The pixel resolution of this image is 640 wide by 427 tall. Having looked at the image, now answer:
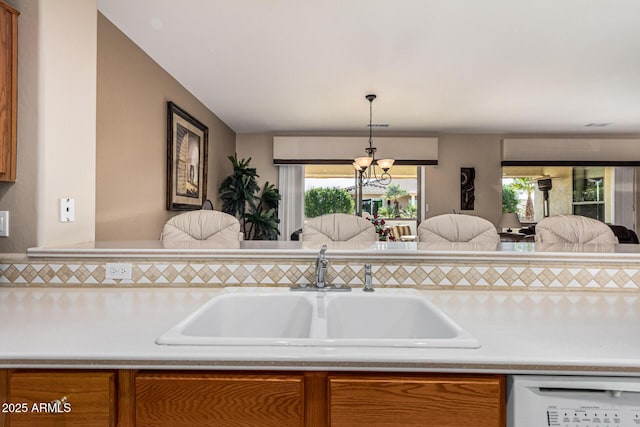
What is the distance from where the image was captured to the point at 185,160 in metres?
4.01

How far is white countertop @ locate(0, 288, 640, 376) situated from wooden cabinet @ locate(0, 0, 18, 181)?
1.78 ft

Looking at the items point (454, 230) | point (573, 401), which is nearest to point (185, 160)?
point (454, 230)

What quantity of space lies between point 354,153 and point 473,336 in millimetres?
5467

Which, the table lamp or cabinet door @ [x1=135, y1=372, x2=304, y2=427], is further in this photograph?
the table lamp

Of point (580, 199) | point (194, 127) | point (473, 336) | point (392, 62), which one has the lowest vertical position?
point (473, 336)

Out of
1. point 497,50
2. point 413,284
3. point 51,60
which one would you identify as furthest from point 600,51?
point 51,60

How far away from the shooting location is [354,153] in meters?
6.19

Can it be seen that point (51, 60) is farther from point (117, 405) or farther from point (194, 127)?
point (194, 127)

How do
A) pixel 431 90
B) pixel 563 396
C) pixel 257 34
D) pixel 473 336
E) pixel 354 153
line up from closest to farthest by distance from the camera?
pixel 563 396 → pixel 473 336 → pixel 257 34 → pixel 431 90 → pixel 354 153

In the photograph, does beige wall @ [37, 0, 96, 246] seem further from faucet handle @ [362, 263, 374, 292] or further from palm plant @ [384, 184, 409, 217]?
palm plant @ [384, 184, 409, 217]

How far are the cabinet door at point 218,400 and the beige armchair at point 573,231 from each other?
181 centimetres

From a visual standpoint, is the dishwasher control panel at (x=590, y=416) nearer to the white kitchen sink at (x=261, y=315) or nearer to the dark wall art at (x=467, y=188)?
the white kitchen sink at (x=261, y=315)

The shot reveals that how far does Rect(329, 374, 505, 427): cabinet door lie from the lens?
77 cm

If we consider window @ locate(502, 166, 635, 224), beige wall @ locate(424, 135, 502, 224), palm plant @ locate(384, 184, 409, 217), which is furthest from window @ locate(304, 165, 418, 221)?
window @ locate(502, 166, 635, 224)
